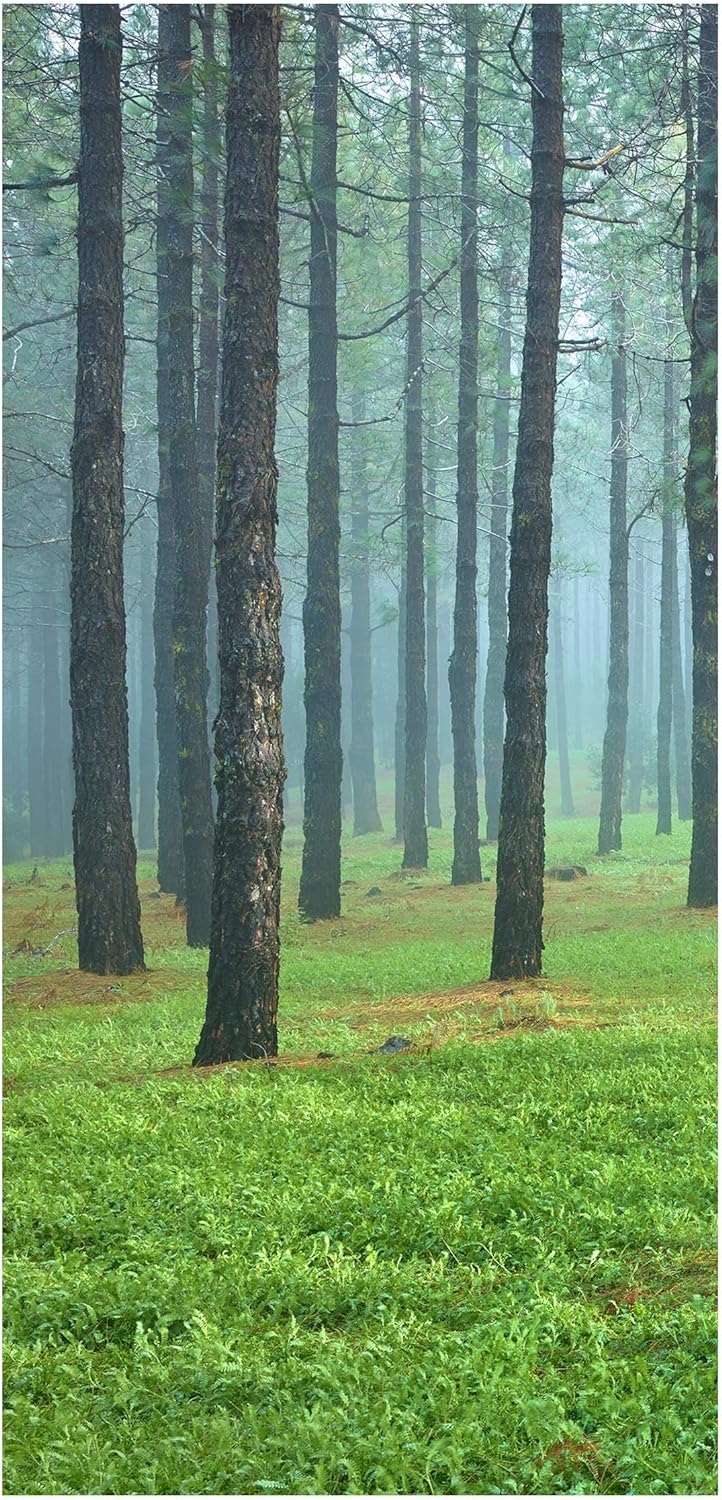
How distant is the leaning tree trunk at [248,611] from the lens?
8.54m

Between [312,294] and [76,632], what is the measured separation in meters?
8.83

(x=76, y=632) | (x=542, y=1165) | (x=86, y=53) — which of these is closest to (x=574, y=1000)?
(x=542, y=1165)

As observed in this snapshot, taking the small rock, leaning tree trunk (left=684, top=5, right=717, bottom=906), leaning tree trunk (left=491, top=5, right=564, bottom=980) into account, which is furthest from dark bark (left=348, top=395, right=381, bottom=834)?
the small rock

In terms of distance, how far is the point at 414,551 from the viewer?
80.2 ft

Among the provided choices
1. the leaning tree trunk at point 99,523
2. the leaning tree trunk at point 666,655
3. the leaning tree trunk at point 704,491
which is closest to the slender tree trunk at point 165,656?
the leaning tree trunk at point 99,523

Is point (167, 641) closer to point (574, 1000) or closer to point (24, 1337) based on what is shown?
point (574, 1000)

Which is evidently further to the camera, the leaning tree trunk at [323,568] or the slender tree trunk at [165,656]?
the slender tree trunk at [165,656]

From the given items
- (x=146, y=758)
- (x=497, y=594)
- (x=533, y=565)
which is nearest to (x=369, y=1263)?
(x=533, y=565)

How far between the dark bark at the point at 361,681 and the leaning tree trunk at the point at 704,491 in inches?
719

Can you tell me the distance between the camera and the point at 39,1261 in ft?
17.1

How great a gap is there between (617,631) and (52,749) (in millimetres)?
21445

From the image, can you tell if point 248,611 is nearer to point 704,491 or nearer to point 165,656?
point 704,491

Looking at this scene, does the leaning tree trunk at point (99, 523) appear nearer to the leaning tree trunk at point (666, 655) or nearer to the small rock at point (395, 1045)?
the small rock at point (395, 1045)

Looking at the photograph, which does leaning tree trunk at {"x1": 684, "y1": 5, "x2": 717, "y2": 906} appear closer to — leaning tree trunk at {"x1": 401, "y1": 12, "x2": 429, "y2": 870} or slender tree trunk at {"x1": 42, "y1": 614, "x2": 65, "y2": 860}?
leaning tree trunk at {"x1": 401, "y1": 12, "x2": 429, "y2": 870}
